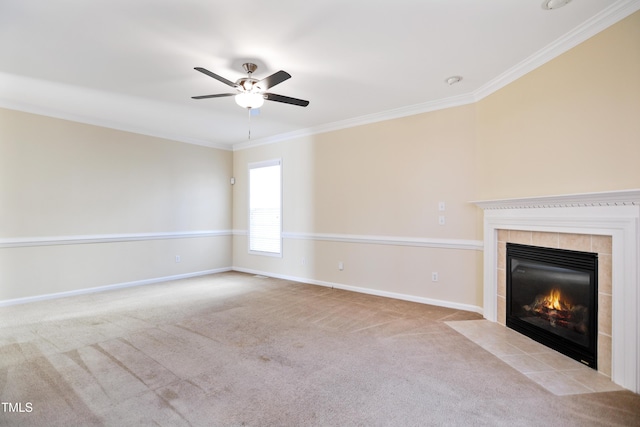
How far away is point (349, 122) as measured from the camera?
15.4 feet

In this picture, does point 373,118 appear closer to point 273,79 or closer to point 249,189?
point 273,79

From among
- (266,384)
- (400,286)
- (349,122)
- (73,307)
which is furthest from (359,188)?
(73,307)

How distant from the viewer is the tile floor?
211 cm

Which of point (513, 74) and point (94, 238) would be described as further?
point (94, 238)

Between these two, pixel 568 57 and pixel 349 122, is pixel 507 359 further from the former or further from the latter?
pixel 349 122

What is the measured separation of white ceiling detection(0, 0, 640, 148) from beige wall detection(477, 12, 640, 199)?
0.15 metres

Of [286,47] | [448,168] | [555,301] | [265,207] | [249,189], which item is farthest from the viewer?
[249,189]

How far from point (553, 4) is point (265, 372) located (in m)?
3.33

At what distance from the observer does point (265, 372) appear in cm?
229

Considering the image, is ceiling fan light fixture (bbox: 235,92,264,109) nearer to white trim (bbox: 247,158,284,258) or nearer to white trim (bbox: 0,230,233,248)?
white trim (bbox: 247,158,284,258)

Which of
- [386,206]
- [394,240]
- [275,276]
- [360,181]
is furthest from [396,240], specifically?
[275,276]

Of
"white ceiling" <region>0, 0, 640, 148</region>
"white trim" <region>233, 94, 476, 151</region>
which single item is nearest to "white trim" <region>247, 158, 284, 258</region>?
"white trim" <region>233, 94, 476, 151</region>

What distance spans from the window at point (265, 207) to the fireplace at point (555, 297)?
148 inches

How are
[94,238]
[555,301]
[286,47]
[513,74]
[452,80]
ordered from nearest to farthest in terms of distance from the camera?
[286,47]
[555,301]
[513,74]
[452,80]
[94,238]
